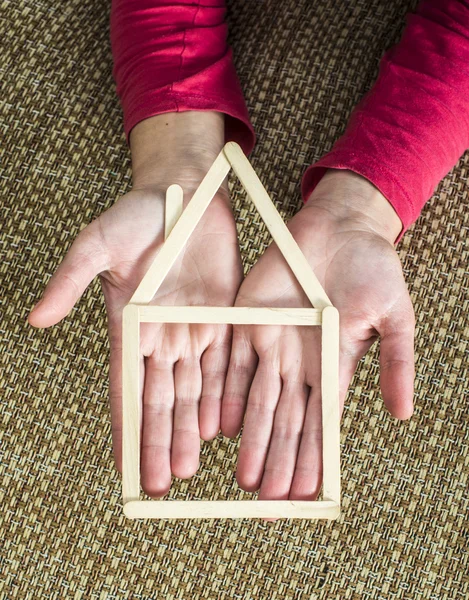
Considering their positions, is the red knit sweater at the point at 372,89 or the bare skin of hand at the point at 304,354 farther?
the red knit sweater at the point at 372,89

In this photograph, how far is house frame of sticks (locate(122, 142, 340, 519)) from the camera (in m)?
0.52

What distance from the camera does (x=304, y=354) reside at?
1.85ft

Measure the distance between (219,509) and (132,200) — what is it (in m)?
0.28

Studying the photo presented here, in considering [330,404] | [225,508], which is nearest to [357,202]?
[330,404]

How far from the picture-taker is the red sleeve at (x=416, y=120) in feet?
2.08

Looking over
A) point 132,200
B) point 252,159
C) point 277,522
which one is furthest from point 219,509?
point 252,159

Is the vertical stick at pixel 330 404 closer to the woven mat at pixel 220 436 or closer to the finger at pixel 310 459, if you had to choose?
the finger at pixel 310 459

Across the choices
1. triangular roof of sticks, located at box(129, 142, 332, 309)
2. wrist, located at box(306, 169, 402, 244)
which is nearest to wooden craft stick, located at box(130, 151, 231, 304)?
triangular roof of sticks, located at box(129, 142, 332, 309)

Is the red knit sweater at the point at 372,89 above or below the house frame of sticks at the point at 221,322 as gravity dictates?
above

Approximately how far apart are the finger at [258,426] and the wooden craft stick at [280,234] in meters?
0.08

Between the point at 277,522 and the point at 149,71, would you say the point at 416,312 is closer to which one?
the point at 277,522

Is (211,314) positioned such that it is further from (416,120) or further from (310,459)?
(416,120)

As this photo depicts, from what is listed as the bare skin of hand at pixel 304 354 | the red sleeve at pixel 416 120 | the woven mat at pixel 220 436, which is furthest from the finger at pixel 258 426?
the red sleeve at pixel 416 120

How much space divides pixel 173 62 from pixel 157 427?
38 centimetres
